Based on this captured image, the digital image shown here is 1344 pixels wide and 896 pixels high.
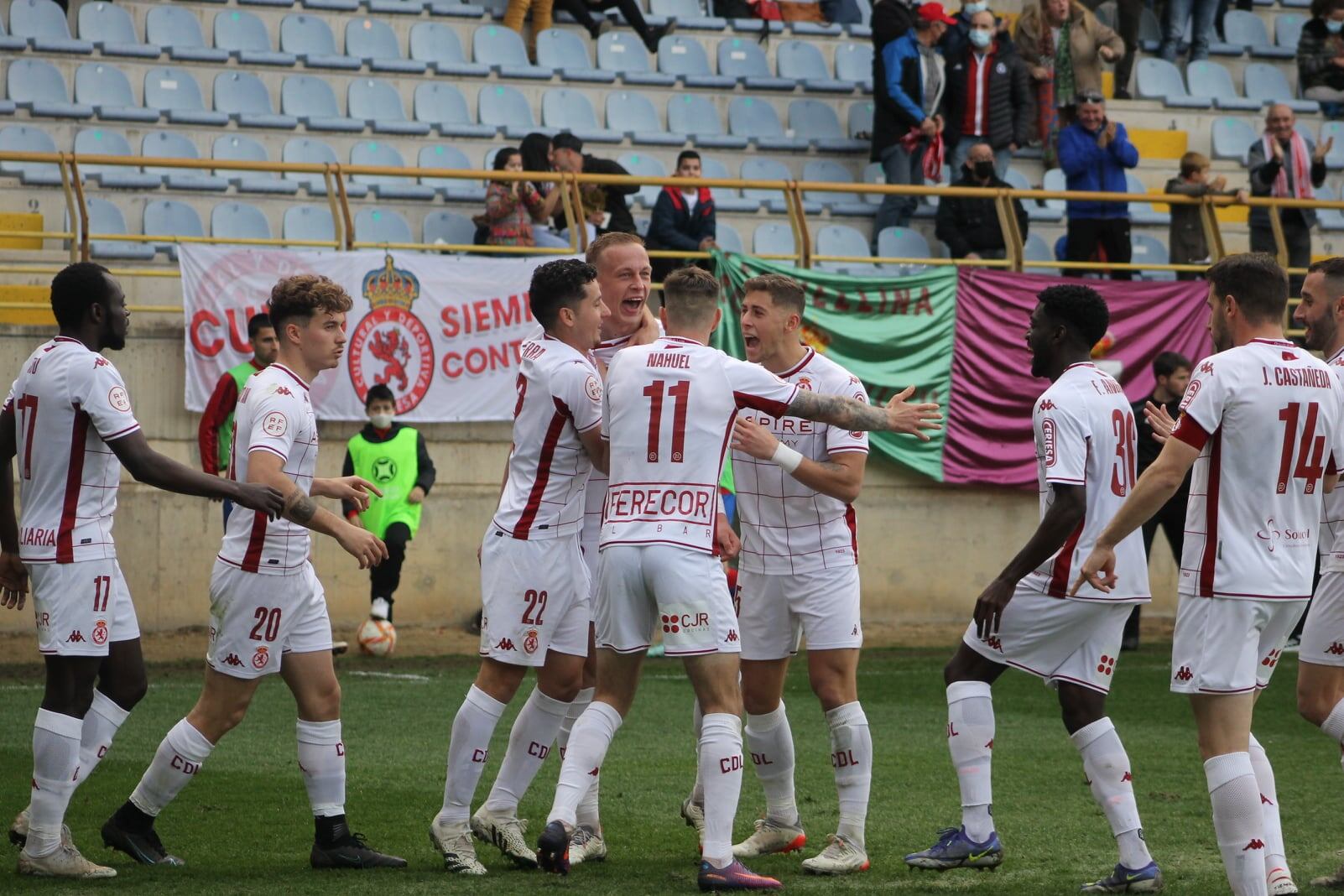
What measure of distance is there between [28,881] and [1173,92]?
61.6 ft

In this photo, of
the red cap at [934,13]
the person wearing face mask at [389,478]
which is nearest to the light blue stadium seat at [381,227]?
the person wearing face mask at [389,478]

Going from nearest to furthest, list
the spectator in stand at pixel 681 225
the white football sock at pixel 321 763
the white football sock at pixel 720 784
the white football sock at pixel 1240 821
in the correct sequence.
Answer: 1. the white football sock at pixel 1240 821
2. the white football sock at pixel 720 784
3. the white football sock at pixel 321 763
4. the spectator in stand at pixel 681 225

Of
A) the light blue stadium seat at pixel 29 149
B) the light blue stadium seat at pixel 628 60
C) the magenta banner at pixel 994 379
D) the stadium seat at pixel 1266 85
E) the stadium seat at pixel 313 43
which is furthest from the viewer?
the stadium seat at pixel 1266 85

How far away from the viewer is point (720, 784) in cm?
604

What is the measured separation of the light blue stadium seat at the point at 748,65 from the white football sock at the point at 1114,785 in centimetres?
1438

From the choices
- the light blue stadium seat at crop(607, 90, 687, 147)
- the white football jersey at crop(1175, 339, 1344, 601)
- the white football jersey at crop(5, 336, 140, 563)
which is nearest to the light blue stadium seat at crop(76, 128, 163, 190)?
the light blue stadium seat at crop(607, 90, 687, 147)

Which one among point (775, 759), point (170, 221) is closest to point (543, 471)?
point (775, 759)

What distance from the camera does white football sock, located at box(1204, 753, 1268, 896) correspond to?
547 cm

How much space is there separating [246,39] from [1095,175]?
897 cm

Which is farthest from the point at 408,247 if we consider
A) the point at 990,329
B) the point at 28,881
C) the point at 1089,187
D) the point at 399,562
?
the point at 28,881

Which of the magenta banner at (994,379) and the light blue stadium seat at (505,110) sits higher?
the light blue stadium seat at (505,110)

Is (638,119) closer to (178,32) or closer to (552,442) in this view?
(178,32)

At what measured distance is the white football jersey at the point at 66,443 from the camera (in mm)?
6281

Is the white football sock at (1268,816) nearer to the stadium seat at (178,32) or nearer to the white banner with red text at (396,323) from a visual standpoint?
the white banner with red text at (396,323)
